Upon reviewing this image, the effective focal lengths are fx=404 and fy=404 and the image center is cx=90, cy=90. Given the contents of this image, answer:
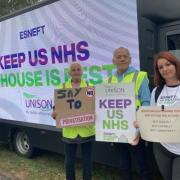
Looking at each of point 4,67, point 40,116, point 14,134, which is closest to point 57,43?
point 40,116

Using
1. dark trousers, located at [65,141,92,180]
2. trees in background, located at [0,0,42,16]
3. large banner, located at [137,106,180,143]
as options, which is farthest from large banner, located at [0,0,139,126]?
trees in background, located at [0,0,42,16]

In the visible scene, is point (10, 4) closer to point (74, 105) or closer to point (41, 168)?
point (41, 168)

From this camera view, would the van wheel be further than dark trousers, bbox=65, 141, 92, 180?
Yes

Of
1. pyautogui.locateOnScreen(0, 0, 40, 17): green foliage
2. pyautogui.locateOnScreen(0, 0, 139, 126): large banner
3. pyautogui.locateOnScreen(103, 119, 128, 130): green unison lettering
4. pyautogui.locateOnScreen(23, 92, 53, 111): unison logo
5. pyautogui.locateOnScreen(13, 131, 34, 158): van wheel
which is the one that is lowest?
pyautogui.locateOnScreen(13, 131, 34, 158): van wheel

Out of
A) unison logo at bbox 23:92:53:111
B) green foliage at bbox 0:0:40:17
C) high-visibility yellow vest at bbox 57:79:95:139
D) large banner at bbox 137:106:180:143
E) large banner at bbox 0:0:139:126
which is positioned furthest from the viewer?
green foliage at bbox 0:0:40:17

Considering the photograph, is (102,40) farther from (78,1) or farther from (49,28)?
(49,28)

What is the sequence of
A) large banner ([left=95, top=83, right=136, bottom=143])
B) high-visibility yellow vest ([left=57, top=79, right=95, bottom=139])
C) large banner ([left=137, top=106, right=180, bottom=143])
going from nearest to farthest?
large banner ([left=137, top=106, right=180, bottom=143])
large banner ([left=95, top=83, right=136, bottom=143])
high-visibility yellow vest ([left=57, top=79, right=95, bottom=139])

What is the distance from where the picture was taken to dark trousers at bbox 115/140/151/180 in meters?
4.39

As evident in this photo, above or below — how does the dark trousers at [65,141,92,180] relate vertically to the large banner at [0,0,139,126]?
below

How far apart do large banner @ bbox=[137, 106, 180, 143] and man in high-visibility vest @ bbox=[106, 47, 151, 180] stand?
378mm

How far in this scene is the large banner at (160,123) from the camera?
11.7 feet

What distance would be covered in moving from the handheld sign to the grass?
174 centimetres

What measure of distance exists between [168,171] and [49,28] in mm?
3388

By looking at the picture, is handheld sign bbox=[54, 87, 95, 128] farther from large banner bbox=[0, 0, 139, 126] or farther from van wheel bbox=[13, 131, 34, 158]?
van wheel bbox=[13, 131, 34, 158]
